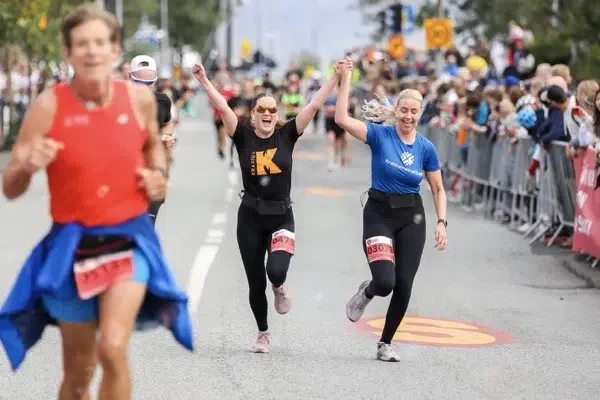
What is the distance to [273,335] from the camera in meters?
10.6

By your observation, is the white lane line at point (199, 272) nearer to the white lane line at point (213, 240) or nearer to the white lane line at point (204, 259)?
the white lane line at point (204, 259)

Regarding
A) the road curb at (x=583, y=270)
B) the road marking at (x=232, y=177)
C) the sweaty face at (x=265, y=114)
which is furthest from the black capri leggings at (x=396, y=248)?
the road marking at (x=232, y=177)

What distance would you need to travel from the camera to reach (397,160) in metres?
9.80

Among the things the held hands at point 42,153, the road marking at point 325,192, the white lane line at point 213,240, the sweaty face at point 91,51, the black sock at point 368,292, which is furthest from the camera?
the road marking at point 325,192

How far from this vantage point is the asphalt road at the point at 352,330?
8.77 metres

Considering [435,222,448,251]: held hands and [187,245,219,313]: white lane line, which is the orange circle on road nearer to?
[435,222,448,251]: held hands

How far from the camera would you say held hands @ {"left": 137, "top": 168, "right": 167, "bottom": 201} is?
5.91 metres

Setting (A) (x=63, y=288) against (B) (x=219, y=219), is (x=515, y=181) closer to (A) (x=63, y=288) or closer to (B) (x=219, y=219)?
(B) (x=219, y=219)

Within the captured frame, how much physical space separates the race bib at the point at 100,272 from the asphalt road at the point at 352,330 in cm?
245

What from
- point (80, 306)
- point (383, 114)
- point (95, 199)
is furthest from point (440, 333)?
point (95, 199)

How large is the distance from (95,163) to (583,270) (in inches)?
378

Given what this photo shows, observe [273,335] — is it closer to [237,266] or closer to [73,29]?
[237,266]

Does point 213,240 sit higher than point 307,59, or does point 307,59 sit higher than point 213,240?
point 213,240

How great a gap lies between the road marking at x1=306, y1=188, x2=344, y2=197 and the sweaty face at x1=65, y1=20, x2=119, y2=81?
18546mm
